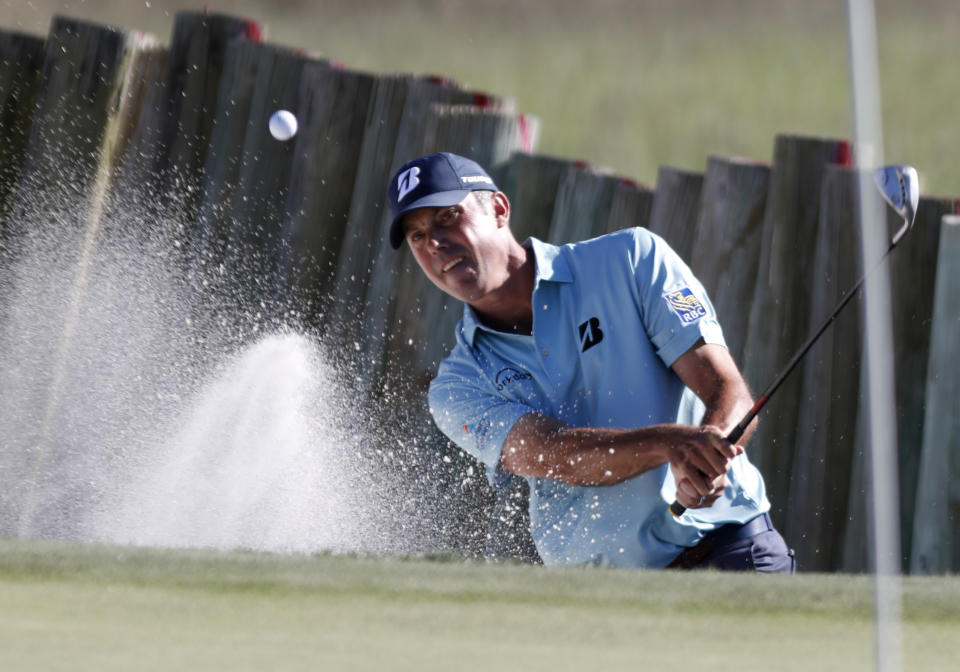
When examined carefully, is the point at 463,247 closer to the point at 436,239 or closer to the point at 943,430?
the point at 436,239

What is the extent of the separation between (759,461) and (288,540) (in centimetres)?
202

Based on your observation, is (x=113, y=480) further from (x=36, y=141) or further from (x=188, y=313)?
(x=36, y=141)

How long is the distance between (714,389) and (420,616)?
6.02ft

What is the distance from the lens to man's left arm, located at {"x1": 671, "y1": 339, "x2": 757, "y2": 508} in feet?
13.7

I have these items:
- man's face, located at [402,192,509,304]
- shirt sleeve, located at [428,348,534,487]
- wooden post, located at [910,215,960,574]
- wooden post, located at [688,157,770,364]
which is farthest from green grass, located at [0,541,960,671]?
wooden post, located at [688,157,770,364]

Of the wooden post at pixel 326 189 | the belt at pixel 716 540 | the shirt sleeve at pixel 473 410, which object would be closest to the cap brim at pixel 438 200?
the shirt sleeve at pixel 473 410

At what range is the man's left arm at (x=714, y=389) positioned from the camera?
4.16 metres

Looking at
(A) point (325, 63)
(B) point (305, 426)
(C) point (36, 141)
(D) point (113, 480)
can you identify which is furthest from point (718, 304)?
(C) point (36, 141)

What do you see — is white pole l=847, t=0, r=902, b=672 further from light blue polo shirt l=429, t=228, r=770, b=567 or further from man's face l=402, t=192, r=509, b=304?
man's face l=402, t=192, r=509, b=304

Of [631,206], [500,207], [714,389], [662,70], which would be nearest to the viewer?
[714,389]

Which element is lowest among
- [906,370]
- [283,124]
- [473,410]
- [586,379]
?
[473,410]

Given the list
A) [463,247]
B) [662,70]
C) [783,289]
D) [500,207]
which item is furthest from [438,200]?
[662,70]

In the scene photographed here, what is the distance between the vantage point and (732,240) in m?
5.75

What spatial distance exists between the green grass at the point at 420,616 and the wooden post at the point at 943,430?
227 cm
